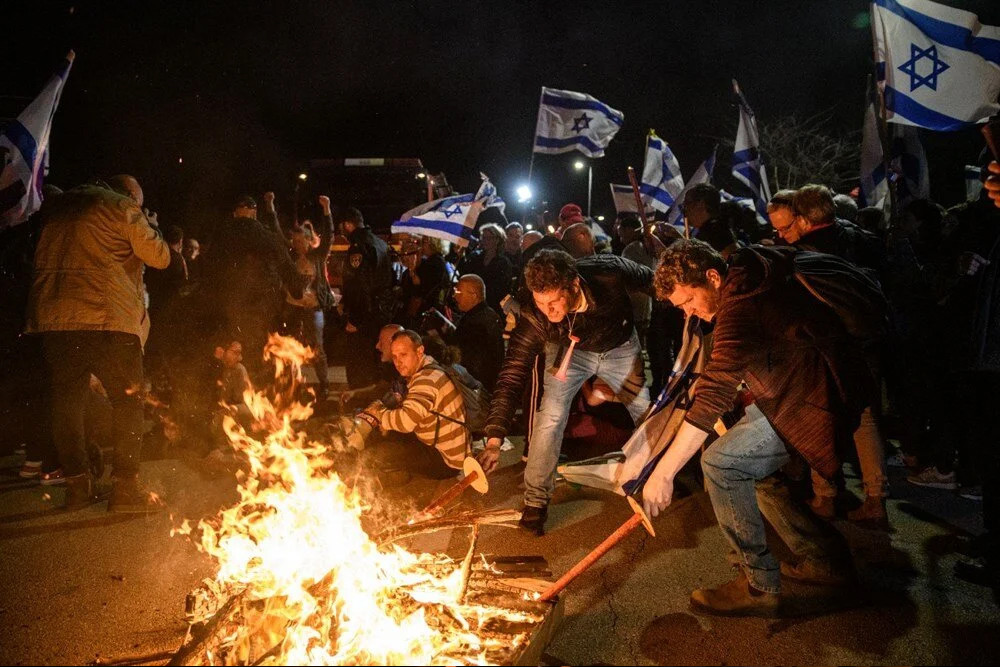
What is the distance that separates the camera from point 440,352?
6.20 meters

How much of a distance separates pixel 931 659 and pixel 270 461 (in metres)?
4.71

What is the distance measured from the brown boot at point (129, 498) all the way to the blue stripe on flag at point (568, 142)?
8.72 meters

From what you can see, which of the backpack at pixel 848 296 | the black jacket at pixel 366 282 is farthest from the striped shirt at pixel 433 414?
the black jacket at pixel 366 282

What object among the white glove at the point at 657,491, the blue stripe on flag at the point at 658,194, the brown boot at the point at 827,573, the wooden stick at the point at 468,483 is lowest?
the brown boot at the point at 827,573

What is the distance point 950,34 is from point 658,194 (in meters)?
5.16

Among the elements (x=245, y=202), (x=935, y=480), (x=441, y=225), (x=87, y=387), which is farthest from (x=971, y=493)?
(x=245, y=202)

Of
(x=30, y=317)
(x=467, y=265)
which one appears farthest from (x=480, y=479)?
(x=467, y=265)

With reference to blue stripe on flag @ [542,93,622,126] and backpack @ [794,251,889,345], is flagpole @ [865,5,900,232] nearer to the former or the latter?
backpack @ [794,251,889,345]

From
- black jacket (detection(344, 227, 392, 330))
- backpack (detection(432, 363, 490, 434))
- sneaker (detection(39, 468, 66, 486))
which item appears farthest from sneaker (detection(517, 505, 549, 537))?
black jacket (detection(344, 227, 392, 330))

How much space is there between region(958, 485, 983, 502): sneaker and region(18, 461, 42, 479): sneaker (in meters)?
7.94

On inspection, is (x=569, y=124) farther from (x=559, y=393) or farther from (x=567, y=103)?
(x=559, y=393)

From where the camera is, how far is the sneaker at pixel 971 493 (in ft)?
17.0

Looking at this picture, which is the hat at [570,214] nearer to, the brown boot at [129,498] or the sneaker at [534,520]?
the sneaker at [534,520]

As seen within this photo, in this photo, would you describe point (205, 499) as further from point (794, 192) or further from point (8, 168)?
point (794, 192)
